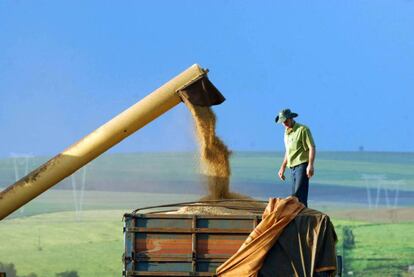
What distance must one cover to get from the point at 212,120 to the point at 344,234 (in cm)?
1685

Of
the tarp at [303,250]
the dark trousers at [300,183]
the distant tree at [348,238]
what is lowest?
the tarp at [303,250]

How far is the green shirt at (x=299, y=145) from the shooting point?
60.3 feet

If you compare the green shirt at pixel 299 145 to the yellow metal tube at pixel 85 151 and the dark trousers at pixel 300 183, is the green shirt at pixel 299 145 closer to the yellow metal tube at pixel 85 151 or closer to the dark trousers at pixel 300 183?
the dark trousers at pixel 300 183

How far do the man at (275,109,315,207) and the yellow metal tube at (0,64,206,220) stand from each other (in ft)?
5.56

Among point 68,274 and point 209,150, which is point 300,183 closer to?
point 209,150

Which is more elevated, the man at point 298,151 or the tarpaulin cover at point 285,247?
the man at point 298,151

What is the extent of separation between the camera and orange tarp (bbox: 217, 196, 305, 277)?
15.2m

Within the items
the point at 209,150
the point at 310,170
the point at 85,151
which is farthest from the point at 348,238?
the point at 85,151

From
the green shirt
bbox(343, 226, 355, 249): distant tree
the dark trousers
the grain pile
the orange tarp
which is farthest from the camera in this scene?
bbox(343, 226, 355, 249): distant tree

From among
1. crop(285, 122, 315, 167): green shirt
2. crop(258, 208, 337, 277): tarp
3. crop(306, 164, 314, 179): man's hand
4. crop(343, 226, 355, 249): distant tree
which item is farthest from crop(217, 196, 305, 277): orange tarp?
crop(343, 226, 355, 249): distant tree

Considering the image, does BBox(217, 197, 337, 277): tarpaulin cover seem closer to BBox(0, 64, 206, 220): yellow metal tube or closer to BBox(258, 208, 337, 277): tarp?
BBox(258, 208, 337, 277): tarp

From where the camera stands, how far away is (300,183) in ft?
59.9

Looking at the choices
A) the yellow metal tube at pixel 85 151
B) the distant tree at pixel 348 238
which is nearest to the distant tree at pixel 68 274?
the distant tree at pixel 348 238

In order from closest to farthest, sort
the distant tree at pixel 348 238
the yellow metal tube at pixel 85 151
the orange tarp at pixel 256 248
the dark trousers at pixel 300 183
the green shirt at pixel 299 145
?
the orange tarp at pixel 256 248, the yellow metal tube at pixel 85 151, the dark trousers at pixel 300 183, the green shirt at pixel 299 145, the distant tree at pixel 348 238
